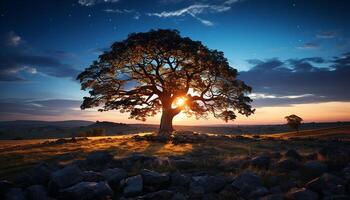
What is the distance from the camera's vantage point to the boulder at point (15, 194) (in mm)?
10070

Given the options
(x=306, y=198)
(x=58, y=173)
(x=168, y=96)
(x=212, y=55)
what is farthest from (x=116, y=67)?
(x=306, y=198)

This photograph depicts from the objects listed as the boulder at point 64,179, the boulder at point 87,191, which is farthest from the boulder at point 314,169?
the boulder at point 64,179

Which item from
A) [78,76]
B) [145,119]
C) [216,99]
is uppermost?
[78,76]

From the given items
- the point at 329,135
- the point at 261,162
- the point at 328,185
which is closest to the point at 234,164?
the point at 261,162

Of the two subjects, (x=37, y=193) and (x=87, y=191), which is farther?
(x=37, y=193)

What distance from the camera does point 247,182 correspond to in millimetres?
10914

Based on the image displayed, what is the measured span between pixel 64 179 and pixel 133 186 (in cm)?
250

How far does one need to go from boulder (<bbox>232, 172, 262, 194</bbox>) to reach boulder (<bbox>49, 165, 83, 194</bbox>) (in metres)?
5.79

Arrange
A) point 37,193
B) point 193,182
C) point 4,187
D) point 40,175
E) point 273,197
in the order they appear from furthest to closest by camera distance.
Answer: point 40,175 → point 193,182 → point 4,187 → point 37,193 → point 273,197

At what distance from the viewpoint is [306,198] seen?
9.35 meters

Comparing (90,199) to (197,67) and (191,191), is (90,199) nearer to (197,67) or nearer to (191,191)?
(191,191)

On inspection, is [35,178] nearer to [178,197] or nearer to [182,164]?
[178,197]

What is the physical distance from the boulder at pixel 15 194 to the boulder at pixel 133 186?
3.43 metres

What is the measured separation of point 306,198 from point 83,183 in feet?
24.3
